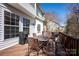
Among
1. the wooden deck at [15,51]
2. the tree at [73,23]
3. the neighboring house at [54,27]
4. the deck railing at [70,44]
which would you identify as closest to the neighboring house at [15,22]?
the wooden deck at [15,51]

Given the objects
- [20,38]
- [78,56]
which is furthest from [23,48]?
[78,56]

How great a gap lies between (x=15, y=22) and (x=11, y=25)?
0.19m

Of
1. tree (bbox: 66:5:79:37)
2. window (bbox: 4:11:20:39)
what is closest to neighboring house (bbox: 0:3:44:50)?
window (bbox: 4:11:20:39)

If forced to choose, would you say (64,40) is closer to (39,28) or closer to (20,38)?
(39,28)

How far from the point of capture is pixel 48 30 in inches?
203

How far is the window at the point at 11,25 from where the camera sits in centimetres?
525

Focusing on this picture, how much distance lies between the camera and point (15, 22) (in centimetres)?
560

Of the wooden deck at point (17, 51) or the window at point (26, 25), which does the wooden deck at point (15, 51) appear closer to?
the wooden deck at point (17, 51)

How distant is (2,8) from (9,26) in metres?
0.68

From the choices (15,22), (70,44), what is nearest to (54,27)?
(70,44)

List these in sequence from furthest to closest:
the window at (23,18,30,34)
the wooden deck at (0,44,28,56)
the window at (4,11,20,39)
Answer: the window at (23,18,30,34) → the window at (4,11,20,39) → the wooden deck at (0,44,28,56)

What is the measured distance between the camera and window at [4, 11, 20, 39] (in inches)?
207

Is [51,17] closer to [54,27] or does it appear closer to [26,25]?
[54,27]

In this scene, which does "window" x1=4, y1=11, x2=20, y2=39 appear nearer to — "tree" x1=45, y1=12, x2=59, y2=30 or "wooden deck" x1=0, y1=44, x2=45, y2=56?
"wooden deck" x1=0, y1=44, x2=45, y2=56
